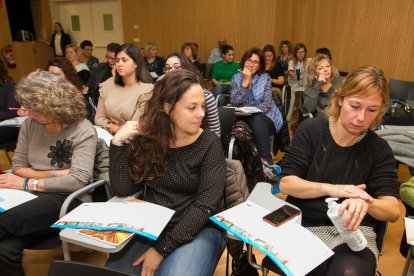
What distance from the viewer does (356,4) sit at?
4.93 meters

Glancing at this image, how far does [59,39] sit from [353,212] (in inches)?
366

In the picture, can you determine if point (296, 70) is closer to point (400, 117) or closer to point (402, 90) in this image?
point (402, 90)

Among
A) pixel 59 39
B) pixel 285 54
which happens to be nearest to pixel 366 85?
pixel 285 54

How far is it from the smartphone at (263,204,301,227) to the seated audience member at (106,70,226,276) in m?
0.27

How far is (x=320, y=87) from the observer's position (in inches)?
136

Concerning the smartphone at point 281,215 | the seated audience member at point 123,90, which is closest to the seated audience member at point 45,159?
the seated audience member at point 123,90

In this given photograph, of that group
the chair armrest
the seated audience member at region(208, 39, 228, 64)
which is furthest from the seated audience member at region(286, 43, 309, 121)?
the chair armrest

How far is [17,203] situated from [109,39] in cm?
779

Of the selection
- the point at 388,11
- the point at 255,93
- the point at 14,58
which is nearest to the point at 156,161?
the point at 255,93

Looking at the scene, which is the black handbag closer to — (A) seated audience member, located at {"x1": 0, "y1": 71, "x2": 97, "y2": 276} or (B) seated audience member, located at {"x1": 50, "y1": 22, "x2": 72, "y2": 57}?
(A) seated audience member, located at {"x1": 0, "y1": 71, "x2": 97, "y2": 276}

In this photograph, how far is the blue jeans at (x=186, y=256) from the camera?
1308mm

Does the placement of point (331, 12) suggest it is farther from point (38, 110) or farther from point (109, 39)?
point (109, 39)

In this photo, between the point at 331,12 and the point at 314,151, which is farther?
the point at 331,12

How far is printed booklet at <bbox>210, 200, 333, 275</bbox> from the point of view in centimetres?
107
